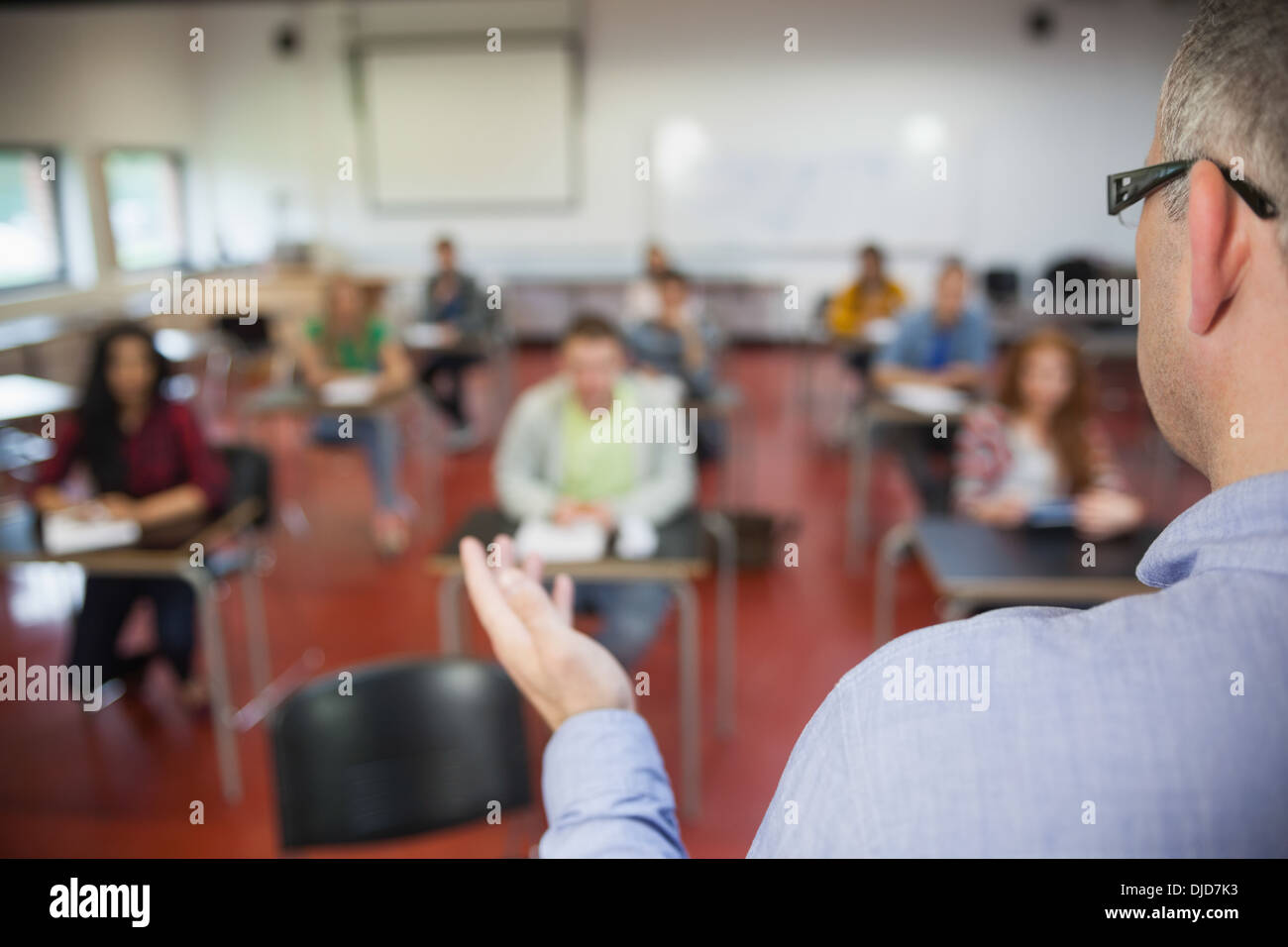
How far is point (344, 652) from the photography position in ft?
11.3

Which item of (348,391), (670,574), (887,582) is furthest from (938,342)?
(348,391)

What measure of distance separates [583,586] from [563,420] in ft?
1.87

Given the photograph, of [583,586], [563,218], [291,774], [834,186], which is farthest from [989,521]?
[563,218]

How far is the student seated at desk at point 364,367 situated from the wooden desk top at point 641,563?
204 centimetres

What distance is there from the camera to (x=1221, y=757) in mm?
378

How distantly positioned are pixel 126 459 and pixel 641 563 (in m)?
1.72

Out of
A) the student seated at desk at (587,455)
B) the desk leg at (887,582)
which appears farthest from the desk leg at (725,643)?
Answer: the desk leg at (887,582)

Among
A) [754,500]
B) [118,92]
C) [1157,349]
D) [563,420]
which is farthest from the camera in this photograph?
[118,92]

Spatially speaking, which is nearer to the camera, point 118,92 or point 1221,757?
point 1221,757

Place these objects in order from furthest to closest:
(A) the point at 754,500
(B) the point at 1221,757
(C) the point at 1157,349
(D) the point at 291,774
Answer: (A) the point at 754,500 → (D) the point at 291,774 → (C) the point at 1157,349 → (B) the point at 1221,757

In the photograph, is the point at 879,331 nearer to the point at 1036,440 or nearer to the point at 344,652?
the point at 1036,440

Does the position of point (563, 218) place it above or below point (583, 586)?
above
